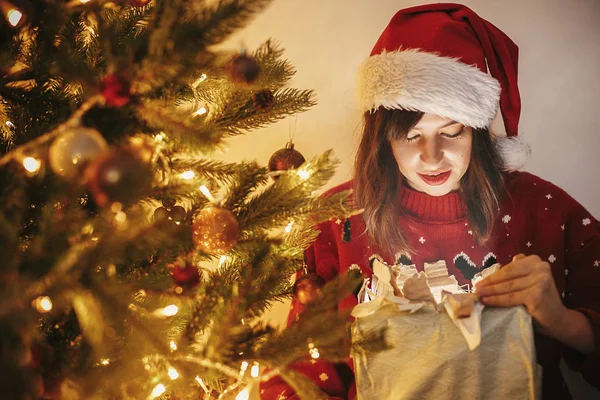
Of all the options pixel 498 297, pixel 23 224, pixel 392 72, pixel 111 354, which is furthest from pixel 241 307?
pixel 392 72

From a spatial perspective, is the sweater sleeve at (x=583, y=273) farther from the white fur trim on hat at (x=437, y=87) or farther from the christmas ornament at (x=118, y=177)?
the christmas ornament at (x=118, y=177)

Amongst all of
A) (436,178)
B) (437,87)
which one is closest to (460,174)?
→ (436,178)

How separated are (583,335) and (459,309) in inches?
9.7

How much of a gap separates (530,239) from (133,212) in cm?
72

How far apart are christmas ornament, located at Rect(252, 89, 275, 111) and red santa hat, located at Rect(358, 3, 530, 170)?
0.95ft

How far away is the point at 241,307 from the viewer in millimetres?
531

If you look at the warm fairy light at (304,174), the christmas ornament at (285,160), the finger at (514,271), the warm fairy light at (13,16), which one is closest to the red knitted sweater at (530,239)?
the finger at (514,271)

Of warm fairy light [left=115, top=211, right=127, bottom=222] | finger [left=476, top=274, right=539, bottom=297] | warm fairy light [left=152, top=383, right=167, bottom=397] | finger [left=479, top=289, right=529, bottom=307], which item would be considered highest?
warm fairy light [left=115, top=211, right=127, bottom=222]

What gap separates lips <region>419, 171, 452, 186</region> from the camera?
2.99 ft

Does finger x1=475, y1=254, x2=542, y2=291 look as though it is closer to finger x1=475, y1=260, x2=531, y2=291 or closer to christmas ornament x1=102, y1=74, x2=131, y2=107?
finger x1=475, y1=260, x2=531, y2=291

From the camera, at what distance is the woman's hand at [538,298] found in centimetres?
75

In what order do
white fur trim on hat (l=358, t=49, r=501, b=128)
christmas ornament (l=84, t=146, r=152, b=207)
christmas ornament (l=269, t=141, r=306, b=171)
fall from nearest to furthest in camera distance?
christmas ornament (l=84, t=146, r=152, b=207) → white fur trim on hat (l=358, t=49, r=501, b=128) → christmas ornament (l=269, t=141, r=306, b=171)

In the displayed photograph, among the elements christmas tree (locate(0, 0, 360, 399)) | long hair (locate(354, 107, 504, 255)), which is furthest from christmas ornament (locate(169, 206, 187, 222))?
long hair (locate(354, 107, 504, 255))

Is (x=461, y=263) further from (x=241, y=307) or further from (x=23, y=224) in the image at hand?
(x=23, y=224)
